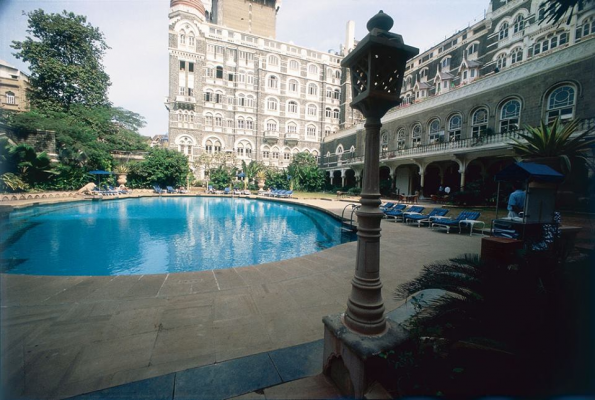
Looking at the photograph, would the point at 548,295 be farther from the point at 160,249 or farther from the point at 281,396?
the point at 160,249

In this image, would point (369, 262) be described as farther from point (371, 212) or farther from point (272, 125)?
point (272, 125)

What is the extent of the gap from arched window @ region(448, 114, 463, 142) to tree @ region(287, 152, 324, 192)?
50.4 ft

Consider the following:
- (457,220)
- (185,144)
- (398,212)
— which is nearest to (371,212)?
(457,220)

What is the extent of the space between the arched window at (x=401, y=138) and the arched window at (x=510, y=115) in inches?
298

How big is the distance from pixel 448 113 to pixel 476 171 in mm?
5166

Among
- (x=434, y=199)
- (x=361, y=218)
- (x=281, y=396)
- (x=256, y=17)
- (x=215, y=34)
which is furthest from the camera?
(x=256, y=17)

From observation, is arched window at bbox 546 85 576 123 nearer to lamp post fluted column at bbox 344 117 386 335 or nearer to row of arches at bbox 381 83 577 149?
row of arches at bbox 381 83 577 149

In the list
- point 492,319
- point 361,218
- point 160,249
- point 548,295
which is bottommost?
point 160,249

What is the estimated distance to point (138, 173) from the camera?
25609 millimetres

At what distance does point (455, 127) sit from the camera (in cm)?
1802

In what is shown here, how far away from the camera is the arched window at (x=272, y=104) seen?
111 feet

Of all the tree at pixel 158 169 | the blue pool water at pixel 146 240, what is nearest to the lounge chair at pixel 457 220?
the blue pool water at pixel 146 240

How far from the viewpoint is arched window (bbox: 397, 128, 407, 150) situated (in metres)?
22.1

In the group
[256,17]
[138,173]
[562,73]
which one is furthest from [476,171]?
[256,17]
